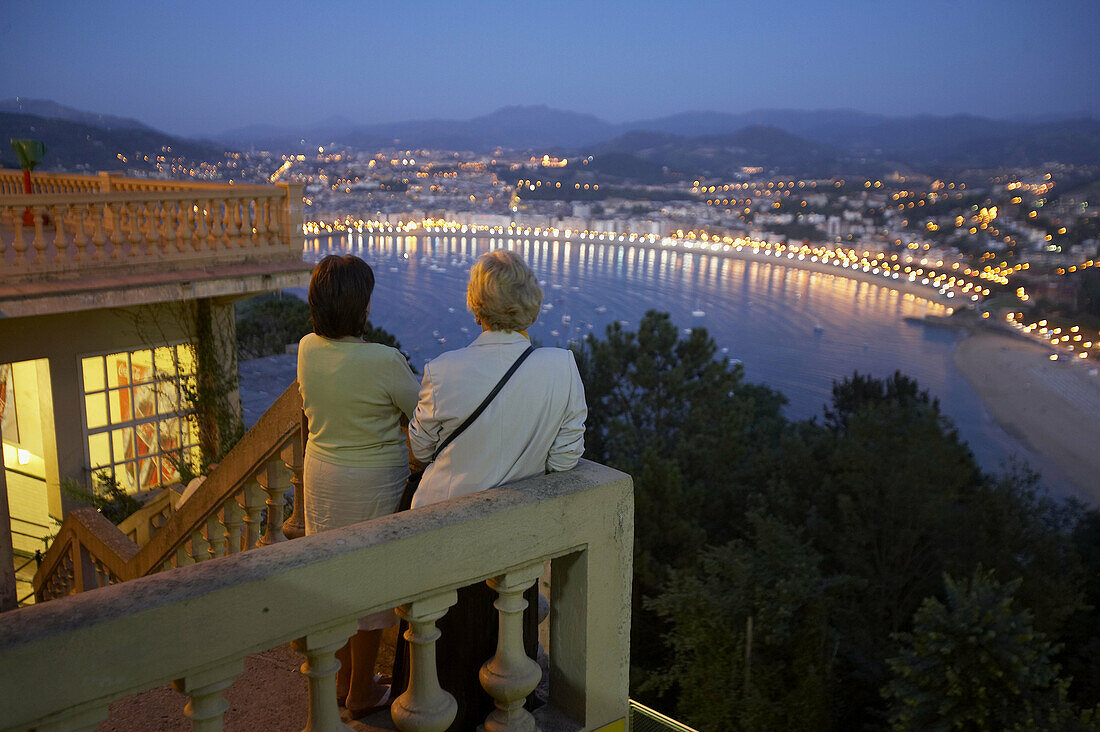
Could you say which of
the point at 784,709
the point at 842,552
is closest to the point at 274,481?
the point at 784,709

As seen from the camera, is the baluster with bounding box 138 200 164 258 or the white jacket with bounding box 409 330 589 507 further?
the baluster with bounding box 138 200 164 258

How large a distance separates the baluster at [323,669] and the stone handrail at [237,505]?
3.75 feet

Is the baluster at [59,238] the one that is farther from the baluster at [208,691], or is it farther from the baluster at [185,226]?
the baluster at [208,691]

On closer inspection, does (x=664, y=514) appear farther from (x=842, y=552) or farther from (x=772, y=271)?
(x=772, y=271)

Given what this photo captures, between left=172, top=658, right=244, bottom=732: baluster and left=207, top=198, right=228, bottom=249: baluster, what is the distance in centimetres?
670

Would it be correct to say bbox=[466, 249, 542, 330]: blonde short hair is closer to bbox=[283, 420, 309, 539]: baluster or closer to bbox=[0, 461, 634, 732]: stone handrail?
bbox=[0, 461, 634, 732]: stone handrail

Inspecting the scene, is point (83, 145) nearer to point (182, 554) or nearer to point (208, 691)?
point (182, 554)

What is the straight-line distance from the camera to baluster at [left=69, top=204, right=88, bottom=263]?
6422mm

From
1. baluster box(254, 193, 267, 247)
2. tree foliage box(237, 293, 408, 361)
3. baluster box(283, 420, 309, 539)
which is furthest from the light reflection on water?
baluster box(283, 420, 309, 539)

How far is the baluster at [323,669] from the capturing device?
1459 mm

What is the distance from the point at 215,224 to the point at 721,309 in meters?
67.0

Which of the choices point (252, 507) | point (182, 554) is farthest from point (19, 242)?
point (252, 507)

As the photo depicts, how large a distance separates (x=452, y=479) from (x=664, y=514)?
13.6 m

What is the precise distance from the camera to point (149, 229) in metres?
6.95
